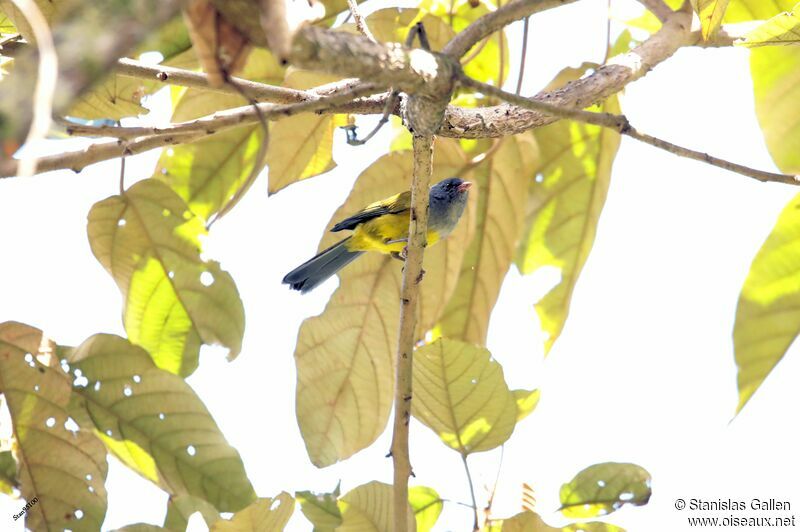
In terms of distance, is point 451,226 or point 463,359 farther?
point 451,226

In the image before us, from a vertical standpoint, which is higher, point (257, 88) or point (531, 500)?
point (257, 88)

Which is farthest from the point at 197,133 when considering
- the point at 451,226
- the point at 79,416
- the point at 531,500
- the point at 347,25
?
the point at 451,226

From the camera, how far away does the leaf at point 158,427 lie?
2615 millimetres

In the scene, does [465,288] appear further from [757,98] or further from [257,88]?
[257,88]

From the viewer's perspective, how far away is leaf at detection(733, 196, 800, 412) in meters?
2.61

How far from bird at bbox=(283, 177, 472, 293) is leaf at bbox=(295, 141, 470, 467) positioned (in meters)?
0.29

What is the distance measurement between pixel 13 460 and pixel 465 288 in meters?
1.71

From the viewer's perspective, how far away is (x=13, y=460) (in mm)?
2494

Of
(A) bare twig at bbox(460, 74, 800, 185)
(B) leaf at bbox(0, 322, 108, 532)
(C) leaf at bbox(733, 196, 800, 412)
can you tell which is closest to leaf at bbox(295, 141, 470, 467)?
(B) leaf at bbox(0, 322, 108, 532)

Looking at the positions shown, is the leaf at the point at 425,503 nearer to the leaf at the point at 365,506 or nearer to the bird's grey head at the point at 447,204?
the leaf at the point at 365,506

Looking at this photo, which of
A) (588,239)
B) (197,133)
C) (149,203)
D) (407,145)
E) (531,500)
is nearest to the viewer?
(197,133)

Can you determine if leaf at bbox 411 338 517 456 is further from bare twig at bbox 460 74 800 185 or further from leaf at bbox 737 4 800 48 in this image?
leaf at bbox 737 4 800 48

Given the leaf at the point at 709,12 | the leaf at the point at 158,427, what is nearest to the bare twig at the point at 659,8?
the leaf at the point at 709,12

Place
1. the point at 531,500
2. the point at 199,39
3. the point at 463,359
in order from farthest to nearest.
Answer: the point at 531,500
the point at 463,359
the point at 199,39
